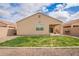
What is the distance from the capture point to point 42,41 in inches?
166

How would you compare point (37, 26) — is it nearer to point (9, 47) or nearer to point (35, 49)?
point (35, 49)

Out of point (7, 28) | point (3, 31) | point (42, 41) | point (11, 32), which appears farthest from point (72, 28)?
point (3, 31)

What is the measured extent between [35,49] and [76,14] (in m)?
1.35

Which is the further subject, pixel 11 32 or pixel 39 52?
pixel 11 32

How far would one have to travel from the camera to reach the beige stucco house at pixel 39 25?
4199 mm

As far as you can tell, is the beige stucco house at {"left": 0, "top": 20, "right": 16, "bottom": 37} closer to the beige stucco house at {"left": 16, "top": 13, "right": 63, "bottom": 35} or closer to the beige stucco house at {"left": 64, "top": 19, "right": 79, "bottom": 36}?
the beige stucco house at {"left": 16, "top": 13, "right": 63, "bottom": 35}

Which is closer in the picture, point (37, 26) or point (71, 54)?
point (71, 54)

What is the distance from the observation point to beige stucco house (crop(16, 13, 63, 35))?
4199 mm

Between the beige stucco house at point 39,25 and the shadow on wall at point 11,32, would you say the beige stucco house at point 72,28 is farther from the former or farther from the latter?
the shadow on wall at point 11,32

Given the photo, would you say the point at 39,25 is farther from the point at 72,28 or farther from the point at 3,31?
the point at 3,31

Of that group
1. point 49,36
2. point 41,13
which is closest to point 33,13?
point 41,13

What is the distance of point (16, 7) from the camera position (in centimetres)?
423

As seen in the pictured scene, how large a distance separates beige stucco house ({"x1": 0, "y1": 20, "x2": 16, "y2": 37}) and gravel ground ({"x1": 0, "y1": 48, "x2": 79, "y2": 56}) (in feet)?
1.36

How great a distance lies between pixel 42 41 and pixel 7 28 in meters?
0.96
